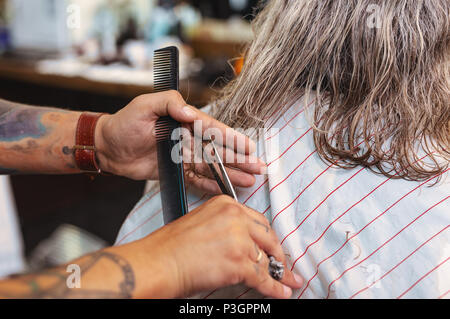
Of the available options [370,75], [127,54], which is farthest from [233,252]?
[127,54]

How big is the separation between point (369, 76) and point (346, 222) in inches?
11.4

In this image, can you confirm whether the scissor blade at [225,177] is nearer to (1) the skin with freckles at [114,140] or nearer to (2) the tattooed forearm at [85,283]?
(1) the skin with freckles at [114,140]

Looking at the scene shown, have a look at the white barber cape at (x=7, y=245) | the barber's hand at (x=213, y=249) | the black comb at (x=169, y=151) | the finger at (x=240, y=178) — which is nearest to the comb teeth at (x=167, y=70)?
the black comb at (x=169, y=151)

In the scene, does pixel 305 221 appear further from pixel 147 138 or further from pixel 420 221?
pixel 147 138

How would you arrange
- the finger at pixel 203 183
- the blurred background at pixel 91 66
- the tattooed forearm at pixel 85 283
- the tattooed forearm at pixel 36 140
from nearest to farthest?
the tattooed forearm at pixel 85 283, the finger at pixel 203 183, the tattooed forearm at pixel 36 140, the blurred background at pixel 91 66

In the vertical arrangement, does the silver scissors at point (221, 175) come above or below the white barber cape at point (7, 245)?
above

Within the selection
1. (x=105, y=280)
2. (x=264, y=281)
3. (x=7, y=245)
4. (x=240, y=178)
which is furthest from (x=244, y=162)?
(x=7, y=245)

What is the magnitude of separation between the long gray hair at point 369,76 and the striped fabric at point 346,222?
0.12 feet

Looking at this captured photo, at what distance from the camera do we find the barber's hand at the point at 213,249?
2.06 ft

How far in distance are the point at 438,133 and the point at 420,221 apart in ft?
0.69

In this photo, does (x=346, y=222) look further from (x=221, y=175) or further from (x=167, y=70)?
(x=167, y=70)

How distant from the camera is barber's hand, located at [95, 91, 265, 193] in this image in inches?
33.3
